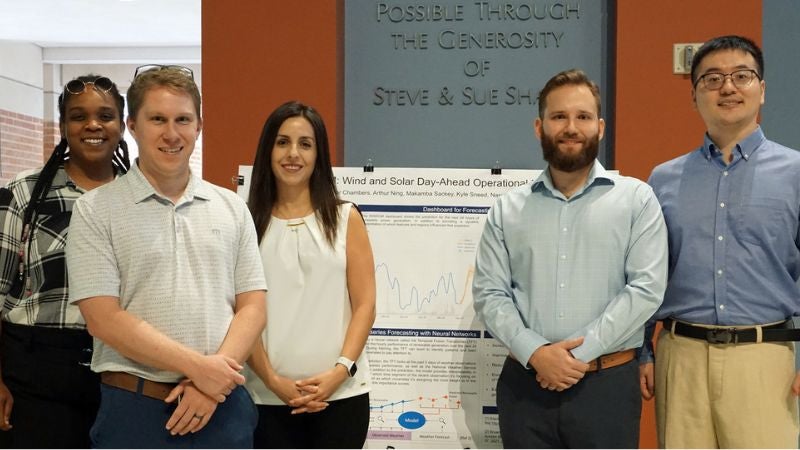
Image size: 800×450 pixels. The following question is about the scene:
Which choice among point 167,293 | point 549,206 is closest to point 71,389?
point 167,293

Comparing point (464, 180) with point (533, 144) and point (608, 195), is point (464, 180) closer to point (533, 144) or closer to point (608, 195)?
point (533, 144)

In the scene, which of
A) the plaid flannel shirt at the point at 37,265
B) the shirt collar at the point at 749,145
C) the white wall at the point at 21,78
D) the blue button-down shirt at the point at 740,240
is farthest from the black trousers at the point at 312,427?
the white wall at the point at 21,78

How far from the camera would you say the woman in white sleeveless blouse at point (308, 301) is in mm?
2512

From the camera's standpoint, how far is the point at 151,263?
2.07 meters

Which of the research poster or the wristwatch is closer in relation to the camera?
the wristwatch

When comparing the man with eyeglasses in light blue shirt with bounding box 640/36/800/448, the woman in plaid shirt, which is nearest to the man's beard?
the man with eyeglasses in light blue shirt with bounding box 640/36/800/448

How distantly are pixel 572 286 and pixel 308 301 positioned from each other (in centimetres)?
87

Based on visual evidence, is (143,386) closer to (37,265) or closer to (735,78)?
(37,265)

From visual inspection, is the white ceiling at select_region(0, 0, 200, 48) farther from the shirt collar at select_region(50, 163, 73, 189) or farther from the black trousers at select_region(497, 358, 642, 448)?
the black trousers at select_region(497, 358, 642, 448)

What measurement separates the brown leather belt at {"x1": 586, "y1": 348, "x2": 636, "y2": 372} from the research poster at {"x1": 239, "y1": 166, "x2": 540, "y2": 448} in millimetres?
984

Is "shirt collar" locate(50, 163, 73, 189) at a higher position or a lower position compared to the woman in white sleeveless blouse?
higher

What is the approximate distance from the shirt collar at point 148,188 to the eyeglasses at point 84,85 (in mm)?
626

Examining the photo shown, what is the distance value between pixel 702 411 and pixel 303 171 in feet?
5.07

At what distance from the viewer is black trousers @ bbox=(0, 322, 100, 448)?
2.48 metres
